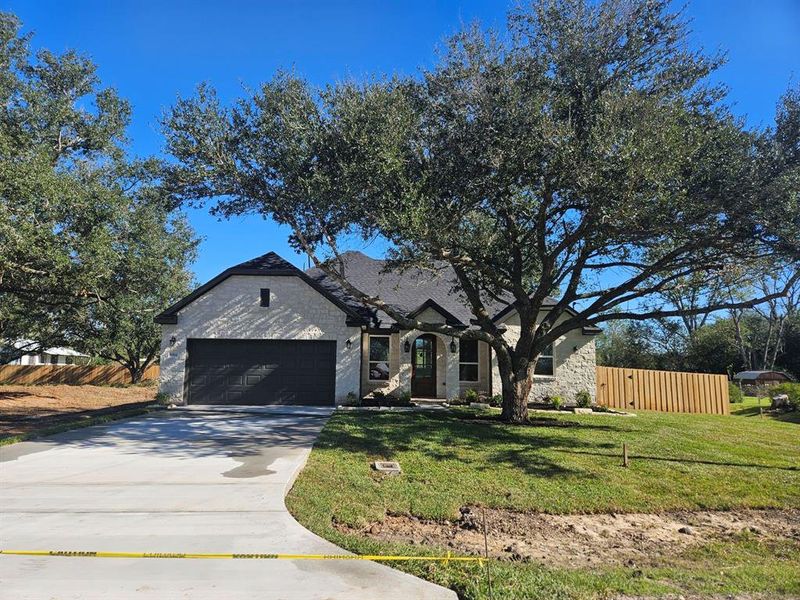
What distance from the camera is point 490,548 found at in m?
5.88

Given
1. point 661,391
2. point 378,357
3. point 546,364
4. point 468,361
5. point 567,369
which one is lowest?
point 661,391

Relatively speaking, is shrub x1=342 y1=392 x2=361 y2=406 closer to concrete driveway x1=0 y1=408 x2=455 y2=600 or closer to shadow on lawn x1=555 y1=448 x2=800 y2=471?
concrete driveway x1=0 y1=408 x2=455 y2=600

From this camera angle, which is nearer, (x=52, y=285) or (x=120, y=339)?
(x=52, y=285)

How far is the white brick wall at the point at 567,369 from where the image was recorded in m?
19.7

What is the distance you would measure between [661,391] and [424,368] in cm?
894

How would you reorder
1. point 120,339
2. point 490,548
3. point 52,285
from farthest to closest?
point 120,339 < point 52,285 < point 490,548

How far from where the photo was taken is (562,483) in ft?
27.8

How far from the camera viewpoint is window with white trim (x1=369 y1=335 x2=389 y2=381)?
19.6 m

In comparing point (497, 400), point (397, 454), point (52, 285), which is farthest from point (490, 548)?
point (52, 285)

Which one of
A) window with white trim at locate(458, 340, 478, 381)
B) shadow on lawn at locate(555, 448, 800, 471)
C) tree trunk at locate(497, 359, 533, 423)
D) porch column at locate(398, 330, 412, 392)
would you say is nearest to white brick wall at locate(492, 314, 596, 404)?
window with white trim at locate(458, 340, 478, 381)

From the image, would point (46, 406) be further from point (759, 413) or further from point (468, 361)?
point (759, 413)

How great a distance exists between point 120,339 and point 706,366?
40236 mm

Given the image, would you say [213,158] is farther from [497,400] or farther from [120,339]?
[120,339]

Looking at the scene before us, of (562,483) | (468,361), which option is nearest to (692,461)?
(562,483)
